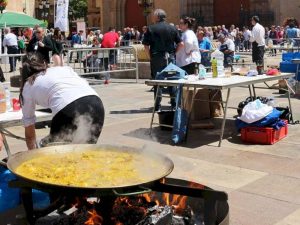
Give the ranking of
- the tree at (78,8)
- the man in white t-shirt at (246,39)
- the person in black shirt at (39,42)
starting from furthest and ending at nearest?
the tree at (78,8) → the man in white t-shirt at (246,39) → the person in black shirt at (39,42)

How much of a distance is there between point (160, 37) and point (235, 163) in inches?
155

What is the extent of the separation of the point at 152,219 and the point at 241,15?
1480 inches

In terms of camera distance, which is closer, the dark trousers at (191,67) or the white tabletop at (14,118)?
the white tabletop at (14,118)

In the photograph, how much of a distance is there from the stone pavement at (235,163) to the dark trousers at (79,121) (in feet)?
1.97

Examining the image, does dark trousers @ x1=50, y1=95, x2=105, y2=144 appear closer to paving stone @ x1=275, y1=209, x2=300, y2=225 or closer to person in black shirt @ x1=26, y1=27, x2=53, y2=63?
paving stone @ x1=275, y1=209, x2=300, y2=225

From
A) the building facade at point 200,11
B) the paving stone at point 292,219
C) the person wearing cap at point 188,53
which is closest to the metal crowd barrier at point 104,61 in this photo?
the person wearing cap at point 188,53

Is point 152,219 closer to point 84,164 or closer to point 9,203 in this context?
point 84,164

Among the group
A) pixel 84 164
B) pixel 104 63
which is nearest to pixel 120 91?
pixel 104 63

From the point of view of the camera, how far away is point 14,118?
5.15 meters

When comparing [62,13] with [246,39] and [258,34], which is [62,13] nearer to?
[258,34]

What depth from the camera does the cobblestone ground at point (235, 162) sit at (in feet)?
15.9

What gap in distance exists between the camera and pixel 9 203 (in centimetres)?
381

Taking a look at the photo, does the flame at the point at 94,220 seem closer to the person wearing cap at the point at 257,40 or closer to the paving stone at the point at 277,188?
the paving stone at the point at 277,188

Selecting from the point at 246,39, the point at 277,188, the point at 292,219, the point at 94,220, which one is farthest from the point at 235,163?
the point at 246,39
